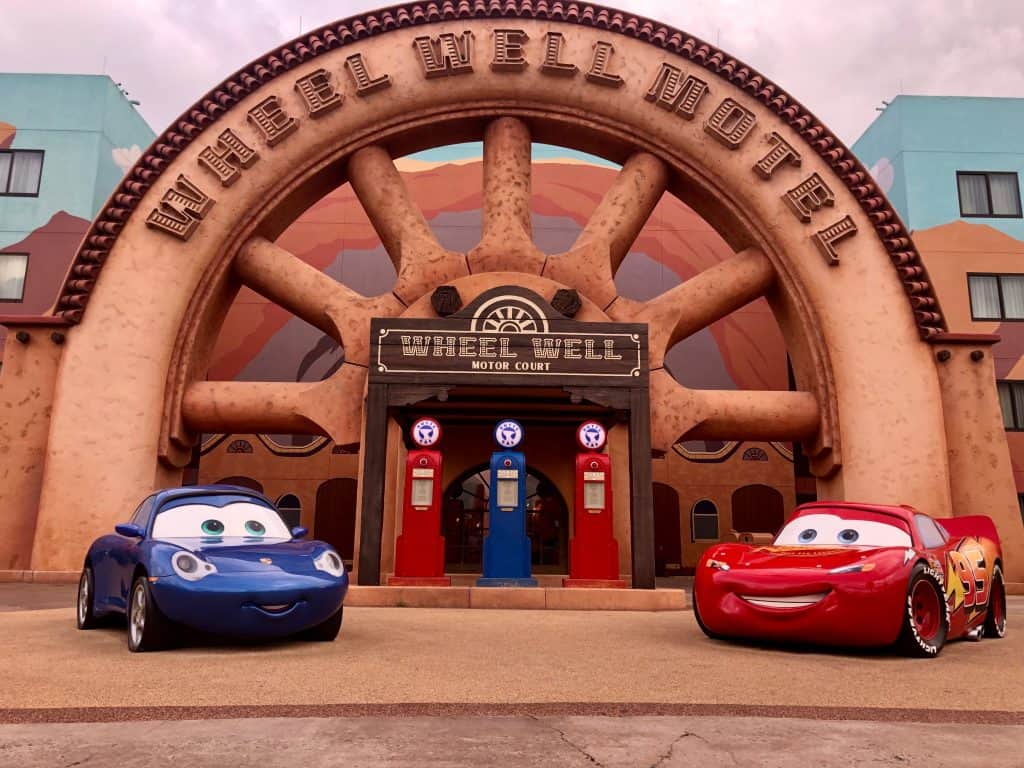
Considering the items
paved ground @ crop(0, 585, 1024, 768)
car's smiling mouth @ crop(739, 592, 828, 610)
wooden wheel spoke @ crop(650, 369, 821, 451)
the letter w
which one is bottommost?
paved ground @ crop(0, 585, 1024, 768)

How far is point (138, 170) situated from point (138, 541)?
13.0 meters

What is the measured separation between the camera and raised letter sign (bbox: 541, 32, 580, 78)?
18656 mm

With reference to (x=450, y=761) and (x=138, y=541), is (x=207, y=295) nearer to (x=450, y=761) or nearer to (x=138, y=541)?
(x=138, y=541)

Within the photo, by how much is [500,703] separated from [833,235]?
16045mm

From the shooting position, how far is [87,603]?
8.42 metres

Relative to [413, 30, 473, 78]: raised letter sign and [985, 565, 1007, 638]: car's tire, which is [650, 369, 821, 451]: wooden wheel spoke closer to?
[413, 30, 473, 78]: raised letter sign

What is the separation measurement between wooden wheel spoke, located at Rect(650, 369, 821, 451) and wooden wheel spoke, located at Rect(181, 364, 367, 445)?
21.2ft

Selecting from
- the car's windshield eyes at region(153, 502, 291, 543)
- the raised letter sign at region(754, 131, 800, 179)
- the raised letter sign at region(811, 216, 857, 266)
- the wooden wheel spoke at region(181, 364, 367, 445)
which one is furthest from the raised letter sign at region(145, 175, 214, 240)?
the raised letter sign at region(811, 216, 857, 266)

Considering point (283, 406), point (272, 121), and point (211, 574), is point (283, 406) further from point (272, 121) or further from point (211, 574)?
point (211, 574)

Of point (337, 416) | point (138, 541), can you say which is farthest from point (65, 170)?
point (138, 541)

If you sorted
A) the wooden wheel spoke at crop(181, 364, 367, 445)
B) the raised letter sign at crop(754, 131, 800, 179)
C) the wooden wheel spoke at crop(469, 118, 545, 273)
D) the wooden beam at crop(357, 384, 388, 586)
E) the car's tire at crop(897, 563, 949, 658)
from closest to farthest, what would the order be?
the car's tire at crop(897, 563, 949, 658) < the wooden beam at crop(357, 384, 388, 586) < the wooden wheel spoke at crop(181, 364, 367, 445) < the wooden wheel spoke at crop(469, 118, 545, 273) < the raised letter sign at crop(754, 131, 800, 179)

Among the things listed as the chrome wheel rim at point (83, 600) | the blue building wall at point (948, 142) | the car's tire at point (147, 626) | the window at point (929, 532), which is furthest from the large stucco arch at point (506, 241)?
the car's tire at point (147, 626)

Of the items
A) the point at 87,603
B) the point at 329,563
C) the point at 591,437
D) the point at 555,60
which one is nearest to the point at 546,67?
the point at 555,60

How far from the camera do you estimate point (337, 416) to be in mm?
17281
